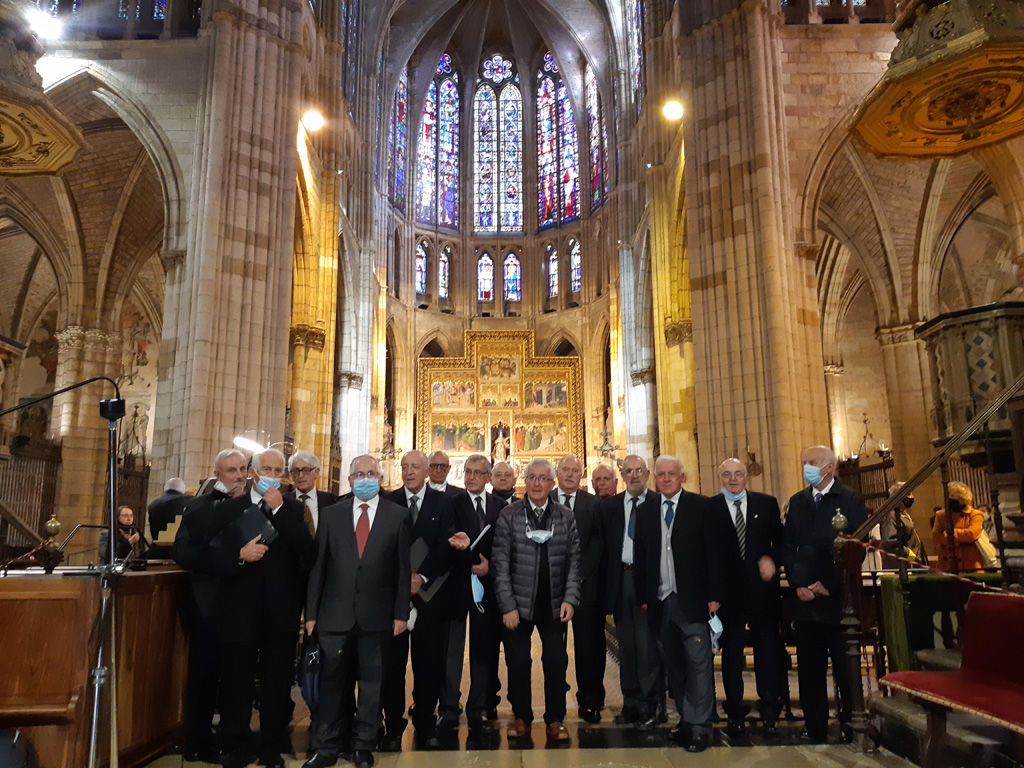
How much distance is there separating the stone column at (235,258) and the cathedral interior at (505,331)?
0.16 ft

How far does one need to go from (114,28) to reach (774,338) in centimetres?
1230

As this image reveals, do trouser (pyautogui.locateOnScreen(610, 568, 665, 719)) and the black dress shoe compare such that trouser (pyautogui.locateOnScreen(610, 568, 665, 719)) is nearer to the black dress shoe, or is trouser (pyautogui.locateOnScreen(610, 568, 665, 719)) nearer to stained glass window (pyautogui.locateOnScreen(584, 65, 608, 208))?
the black dress shoe

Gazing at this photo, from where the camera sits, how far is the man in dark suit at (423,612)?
4.35 meters

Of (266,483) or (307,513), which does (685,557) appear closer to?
(307,513)

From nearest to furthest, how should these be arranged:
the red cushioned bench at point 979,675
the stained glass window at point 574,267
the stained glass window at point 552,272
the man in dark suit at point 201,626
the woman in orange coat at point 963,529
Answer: the red cushioned bench at point 979,675 → the man in dark suit at point 201,626 → the woman in orange coat at point 963,529 → the stained glass window at point 574,267 → the stained glass window at point 552,272

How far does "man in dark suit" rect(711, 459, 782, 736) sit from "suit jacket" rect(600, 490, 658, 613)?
1.73 ft

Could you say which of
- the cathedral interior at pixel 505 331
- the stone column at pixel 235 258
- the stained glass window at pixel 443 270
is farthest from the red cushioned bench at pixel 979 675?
the stained glass window at pixel 443 270

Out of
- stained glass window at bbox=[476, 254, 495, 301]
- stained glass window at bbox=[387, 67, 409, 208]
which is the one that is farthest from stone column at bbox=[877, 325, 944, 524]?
stained glass window at bbox=[387, 67, 409, 208]

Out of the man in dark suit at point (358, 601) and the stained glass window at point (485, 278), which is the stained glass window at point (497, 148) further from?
the man in dark suit at point (358, 601)

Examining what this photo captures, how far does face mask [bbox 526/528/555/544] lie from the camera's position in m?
4.47

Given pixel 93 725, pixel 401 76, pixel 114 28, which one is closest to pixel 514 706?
pixel 93 725

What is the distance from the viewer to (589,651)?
15.9 feet

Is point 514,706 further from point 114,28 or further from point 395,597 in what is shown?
point 114,28

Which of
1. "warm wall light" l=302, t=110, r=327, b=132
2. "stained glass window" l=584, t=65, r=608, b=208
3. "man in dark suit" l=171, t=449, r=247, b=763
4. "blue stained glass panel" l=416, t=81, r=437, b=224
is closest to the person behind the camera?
"man in dark suit" l=171, t=449, r=247, b=763
